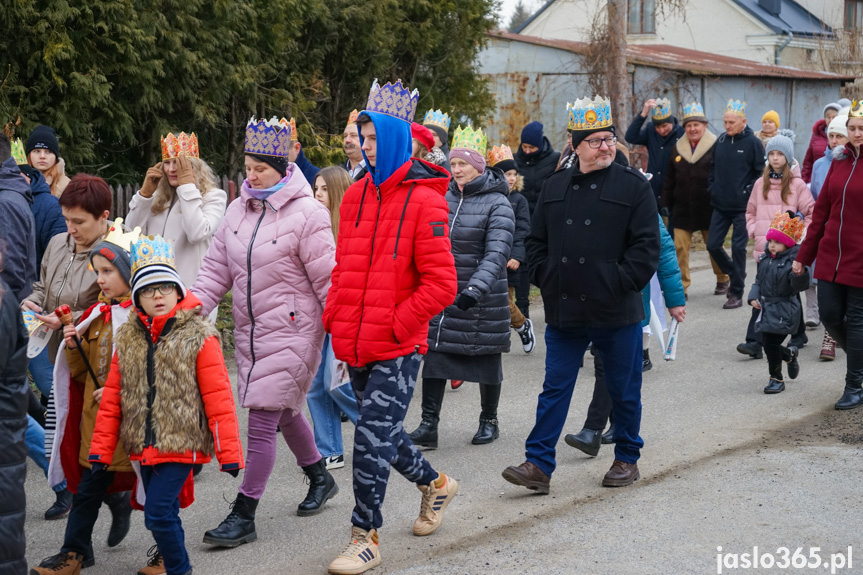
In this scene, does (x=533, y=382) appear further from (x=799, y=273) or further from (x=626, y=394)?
(x=626, y=394)

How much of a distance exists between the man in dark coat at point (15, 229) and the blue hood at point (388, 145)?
242 centimetres

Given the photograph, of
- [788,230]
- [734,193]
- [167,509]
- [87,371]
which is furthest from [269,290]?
[734,193]

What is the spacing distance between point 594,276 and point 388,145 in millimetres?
1549

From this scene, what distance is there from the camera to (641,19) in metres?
38.7

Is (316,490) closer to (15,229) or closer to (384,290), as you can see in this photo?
(384,290)

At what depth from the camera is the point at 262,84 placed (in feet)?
47.6

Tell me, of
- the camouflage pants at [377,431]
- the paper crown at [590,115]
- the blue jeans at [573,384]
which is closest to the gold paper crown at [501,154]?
the paper crown at [590,115]

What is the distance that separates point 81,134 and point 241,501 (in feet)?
24.0

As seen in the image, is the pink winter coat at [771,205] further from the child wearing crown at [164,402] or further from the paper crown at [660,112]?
the child wearing crown at [164,402]

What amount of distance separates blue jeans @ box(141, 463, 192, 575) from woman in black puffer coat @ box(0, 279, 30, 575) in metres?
1.07

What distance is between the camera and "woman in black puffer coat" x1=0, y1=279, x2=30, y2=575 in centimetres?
344

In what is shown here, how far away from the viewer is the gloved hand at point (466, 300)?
6.01 meters

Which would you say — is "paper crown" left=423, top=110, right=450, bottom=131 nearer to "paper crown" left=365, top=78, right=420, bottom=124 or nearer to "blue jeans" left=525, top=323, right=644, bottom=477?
"blue jeans" left=525, top=323, right=644, bottom=477

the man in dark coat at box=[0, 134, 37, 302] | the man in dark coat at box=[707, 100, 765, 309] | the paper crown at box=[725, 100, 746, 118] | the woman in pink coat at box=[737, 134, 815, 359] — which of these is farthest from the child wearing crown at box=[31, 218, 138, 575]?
the paper crown at box=[725, 100, 746, 118]
